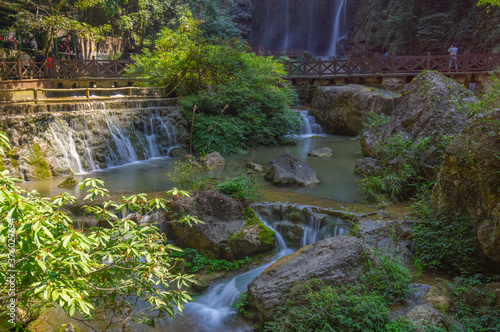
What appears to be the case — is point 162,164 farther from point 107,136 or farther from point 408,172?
point 408,172

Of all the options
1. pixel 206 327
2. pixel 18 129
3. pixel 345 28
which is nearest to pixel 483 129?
pixel 206 327

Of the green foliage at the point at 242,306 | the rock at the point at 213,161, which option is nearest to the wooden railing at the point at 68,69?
the rock at the point at 213,161

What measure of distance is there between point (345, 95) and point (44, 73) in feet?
50.4

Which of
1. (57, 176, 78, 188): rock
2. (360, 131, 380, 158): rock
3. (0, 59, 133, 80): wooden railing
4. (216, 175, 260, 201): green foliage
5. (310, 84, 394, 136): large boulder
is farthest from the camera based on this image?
(0, 59, 133, 80): wooden railing

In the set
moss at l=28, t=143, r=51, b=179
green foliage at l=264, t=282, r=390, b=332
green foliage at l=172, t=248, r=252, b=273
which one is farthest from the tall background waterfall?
green foliage at l=264, t=282, r=390, b=332

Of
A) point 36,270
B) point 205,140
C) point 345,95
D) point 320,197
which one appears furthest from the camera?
point 345,95

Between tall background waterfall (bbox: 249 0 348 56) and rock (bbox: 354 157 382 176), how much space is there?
29542 mm

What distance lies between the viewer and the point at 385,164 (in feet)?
26.2

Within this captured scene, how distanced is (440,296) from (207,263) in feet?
10.8

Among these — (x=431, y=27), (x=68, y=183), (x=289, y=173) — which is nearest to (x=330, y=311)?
(x=289, y=173)

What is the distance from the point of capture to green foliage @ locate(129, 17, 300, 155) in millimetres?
12419

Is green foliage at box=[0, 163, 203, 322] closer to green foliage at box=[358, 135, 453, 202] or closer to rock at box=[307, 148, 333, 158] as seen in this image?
green foliage at box=[358, 135, 453, 202]

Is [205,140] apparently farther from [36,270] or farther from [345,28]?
[345,28]

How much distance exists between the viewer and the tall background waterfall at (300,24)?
37000 millimetres
